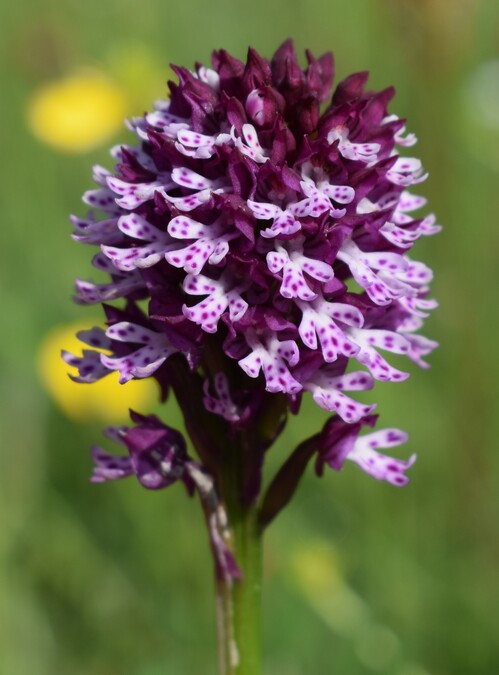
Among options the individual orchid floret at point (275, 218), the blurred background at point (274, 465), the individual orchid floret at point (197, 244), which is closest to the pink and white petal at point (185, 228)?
the individual orchid floret at point (197, 244)

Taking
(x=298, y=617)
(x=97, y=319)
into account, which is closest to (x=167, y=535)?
(x=298, y=617)

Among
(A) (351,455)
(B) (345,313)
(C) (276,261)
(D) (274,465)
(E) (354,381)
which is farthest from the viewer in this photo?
(D) (274,465)

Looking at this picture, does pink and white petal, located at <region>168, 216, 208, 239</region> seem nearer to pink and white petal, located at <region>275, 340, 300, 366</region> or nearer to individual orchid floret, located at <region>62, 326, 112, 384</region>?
pink and white petal, located at <region>275, 340, 300, 366</region>

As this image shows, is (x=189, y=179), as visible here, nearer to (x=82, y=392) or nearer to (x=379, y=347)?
(x=379, y=347)

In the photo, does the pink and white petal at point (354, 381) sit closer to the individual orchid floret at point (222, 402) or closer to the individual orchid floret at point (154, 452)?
the individual orchid floret at point (222, 402)

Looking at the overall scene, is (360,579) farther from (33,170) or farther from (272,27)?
(272,27)

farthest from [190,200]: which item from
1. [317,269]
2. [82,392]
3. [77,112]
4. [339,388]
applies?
[77,112]
